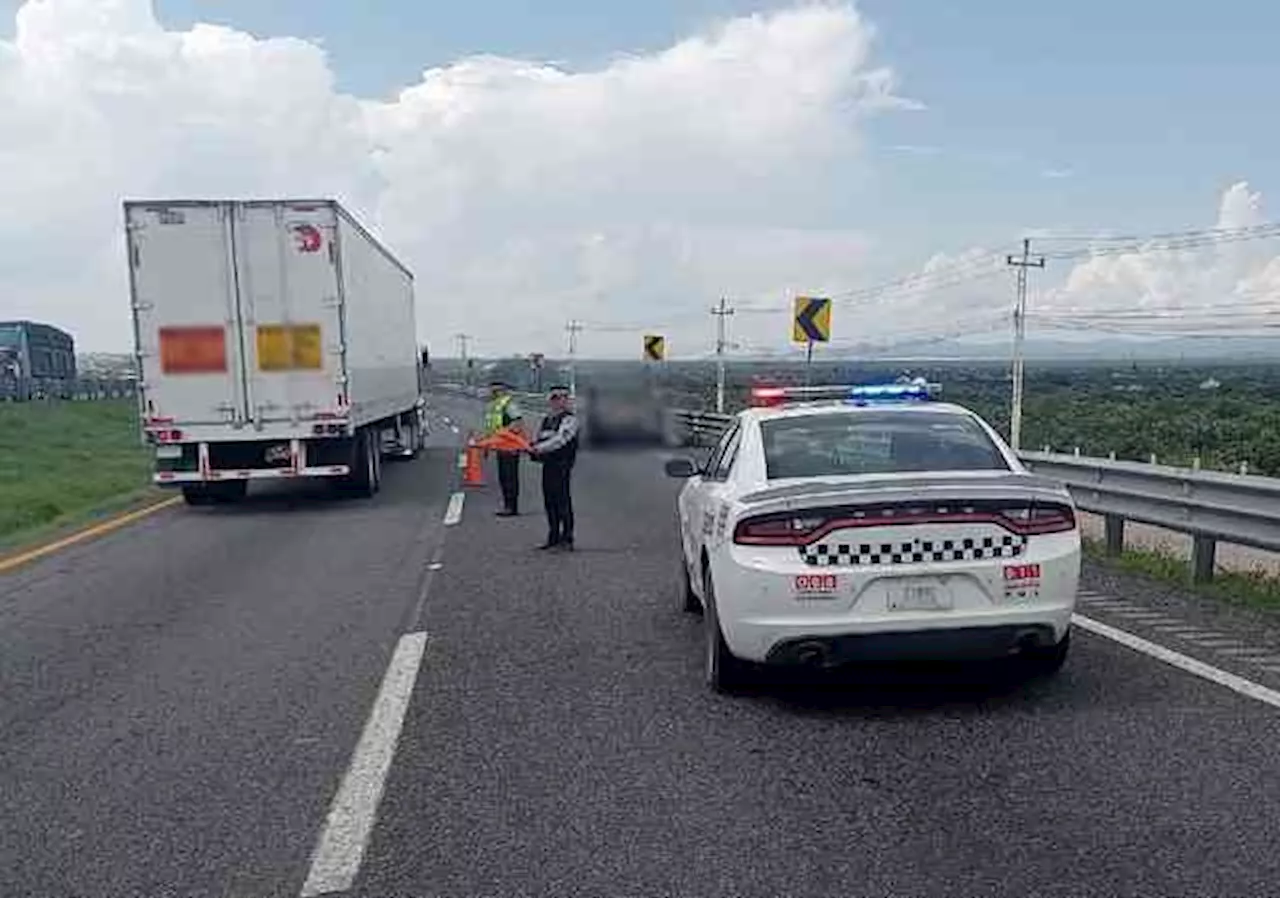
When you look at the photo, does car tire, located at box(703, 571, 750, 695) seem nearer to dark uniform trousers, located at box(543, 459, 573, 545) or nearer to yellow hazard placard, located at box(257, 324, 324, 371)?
dark uniform trousers, located at box(543, 459, 573, 545)

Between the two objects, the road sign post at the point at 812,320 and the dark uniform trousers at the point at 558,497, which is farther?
the road sign post at the point at 812,320

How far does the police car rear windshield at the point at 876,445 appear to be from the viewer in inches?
269

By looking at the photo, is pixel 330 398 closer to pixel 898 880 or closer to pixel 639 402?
pixel 639 402

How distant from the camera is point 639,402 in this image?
12.7m

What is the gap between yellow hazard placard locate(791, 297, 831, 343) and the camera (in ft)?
64.5

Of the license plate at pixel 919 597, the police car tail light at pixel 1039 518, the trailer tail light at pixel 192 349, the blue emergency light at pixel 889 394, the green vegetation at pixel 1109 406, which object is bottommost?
the green vegetation at pixel 1109 406

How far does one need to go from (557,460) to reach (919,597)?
687 cm

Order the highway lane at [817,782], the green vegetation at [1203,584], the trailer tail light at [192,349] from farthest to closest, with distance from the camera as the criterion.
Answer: the trailer tail light at [192,349] < the green vegetation at [1203,584] < the highway lane at [817,782]

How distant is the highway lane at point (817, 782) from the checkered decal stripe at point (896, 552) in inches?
29.6

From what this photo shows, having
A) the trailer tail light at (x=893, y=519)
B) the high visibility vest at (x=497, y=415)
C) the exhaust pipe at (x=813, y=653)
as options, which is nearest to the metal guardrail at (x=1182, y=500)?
the trailer tail light at (x=893, y=519)

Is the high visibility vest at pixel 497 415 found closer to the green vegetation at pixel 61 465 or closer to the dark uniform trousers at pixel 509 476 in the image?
the dark uniform trousers at pixel 509 476

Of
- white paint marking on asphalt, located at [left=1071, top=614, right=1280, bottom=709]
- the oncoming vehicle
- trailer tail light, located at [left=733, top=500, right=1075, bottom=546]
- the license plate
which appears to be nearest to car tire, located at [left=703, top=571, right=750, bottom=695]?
the oncoming vehicle

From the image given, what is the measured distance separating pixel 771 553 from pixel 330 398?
12153mm

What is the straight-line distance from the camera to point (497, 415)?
16094mm
